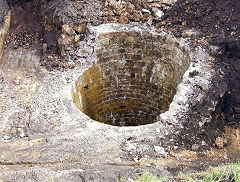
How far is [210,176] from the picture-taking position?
17.4 feet

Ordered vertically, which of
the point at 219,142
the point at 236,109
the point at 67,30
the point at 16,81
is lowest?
the point at 219,142

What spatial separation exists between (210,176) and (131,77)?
5.03 meters

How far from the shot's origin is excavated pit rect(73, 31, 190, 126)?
30.0 ft

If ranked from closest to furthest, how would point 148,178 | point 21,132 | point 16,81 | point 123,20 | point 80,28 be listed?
1. point 148,178
2. point 21,132
3. point 16,81
4. point 80,28
5. point 123,20

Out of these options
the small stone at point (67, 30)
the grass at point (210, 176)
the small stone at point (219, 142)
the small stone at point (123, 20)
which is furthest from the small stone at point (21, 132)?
the small stone at point (123, 20)

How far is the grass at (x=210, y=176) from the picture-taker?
5082mm

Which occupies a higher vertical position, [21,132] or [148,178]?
[21,132]

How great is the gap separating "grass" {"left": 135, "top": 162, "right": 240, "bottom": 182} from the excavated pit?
11.5 feet

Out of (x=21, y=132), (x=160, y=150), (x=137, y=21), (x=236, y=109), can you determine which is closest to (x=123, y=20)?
(x=137, y=21)

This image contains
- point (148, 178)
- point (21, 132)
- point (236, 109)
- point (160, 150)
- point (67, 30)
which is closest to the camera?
point (148, 178)

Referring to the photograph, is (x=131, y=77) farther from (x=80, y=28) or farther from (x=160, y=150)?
(x=160, y=150)

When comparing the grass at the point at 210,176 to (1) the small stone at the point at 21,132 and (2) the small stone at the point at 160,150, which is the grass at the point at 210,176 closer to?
(2) the small stone at the point at 160,150

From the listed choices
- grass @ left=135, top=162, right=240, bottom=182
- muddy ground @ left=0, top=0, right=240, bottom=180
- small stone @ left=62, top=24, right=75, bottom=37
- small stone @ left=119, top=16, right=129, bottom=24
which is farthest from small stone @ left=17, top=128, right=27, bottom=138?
small stone @ left=119, top=16, right=129, bottom=24

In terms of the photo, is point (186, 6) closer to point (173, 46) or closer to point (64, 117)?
point (173, 46)
